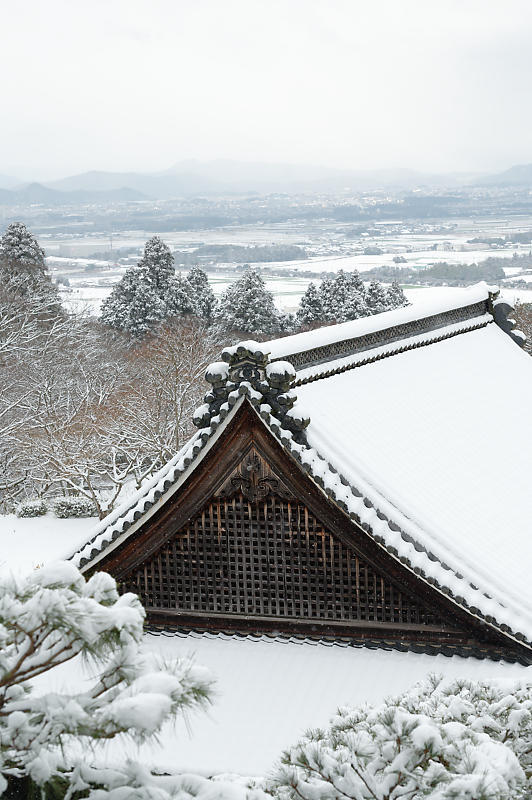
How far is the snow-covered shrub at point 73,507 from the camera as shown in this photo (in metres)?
26.5

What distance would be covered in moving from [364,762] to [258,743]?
120 inches

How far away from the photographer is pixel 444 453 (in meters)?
9.58

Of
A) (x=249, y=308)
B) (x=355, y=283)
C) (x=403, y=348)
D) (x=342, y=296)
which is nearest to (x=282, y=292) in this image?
(x=355, y=283)

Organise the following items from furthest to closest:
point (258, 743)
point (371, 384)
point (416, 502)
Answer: point (371, 384), point (416, 502), point (258, 743)

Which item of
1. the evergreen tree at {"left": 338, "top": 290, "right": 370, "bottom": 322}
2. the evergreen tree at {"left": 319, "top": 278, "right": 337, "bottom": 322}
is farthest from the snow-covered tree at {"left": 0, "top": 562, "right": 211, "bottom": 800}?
the evergreen tree at {"left": 319, "top": 278, "right": 337, "bottom": 322}

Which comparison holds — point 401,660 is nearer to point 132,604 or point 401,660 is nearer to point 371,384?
point 371,384

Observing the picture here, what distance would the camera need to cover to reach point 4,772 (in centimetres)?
A: 297

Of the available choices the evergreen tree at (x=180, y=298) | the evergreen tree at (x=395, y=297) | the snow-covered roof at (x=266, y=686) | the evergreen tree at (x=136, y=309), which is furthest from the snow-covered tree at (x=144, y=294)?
the snow-covered roof at (x=266, y=686)

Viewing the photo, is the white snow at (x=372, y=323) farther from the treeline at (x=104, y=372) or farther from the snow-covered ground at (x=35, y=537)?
the snow-covered ground at (x=35, y=537)

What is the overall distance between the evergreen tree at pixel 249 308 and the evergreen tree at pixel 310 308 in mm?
1950

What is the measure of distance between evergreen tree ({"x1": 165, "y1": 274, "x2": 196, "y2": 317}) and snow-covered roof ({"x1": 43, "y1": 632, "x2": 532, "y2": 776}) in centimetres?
3482

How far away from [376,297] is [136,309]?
11.6m

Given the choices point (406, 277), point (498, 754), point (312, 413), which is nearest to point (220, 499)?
point (312, 413)

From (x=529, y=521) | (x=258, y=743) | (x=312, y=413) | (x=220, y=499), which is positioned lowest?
(x=258, y=743)
